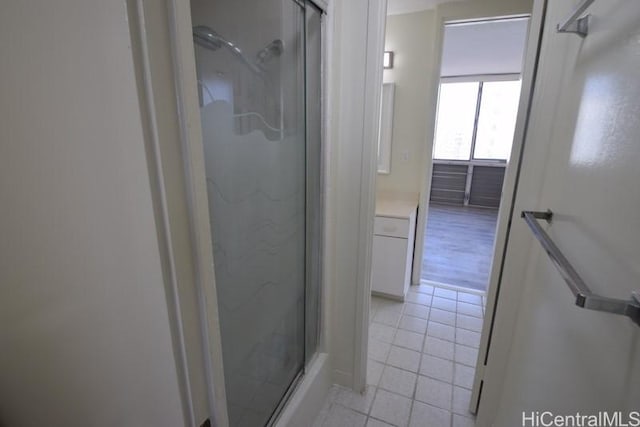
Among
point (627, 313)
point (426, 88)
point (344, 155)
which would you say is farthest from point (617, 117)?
point (426, 88)

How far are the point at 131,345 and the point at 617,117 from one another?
1.06 m

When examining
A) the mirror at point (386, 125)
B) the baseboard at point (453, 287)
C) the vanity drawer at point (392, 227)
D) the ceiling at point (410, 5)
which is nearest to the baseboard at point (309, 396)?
the vanity drawer at point (392, 227)

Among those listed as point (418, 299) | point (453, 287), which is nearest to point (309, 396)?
point (418, 299)

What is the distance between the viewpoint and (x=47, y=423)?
0.62m

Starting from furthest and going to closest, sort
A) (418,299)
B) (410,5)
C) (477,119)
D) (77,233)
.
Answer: (477,119) → (418,299) → (410,5) → (77,233)

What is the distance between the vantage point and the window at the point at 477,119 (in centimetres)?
518

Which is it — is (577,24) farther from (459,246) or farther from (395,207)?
(459,246)

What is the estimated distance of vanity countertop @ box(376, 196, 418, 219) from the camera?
2.28m

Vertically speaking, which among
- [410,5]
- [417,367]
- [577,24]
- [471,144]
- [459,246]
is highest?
[410,5]

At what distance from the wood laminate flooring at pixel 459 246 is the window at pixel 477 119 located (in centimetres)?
111

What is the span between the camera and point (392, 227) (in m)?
2.30

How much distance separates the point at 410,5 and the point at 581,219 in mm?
2229

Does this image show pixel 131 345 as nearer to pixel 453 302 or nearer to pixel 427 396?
pixel 427 396

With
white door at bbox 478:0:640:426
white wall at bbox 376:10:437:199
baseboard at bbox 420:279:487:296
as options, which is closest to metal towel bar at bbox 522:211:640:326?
white door at bbox 478:0:640:426
